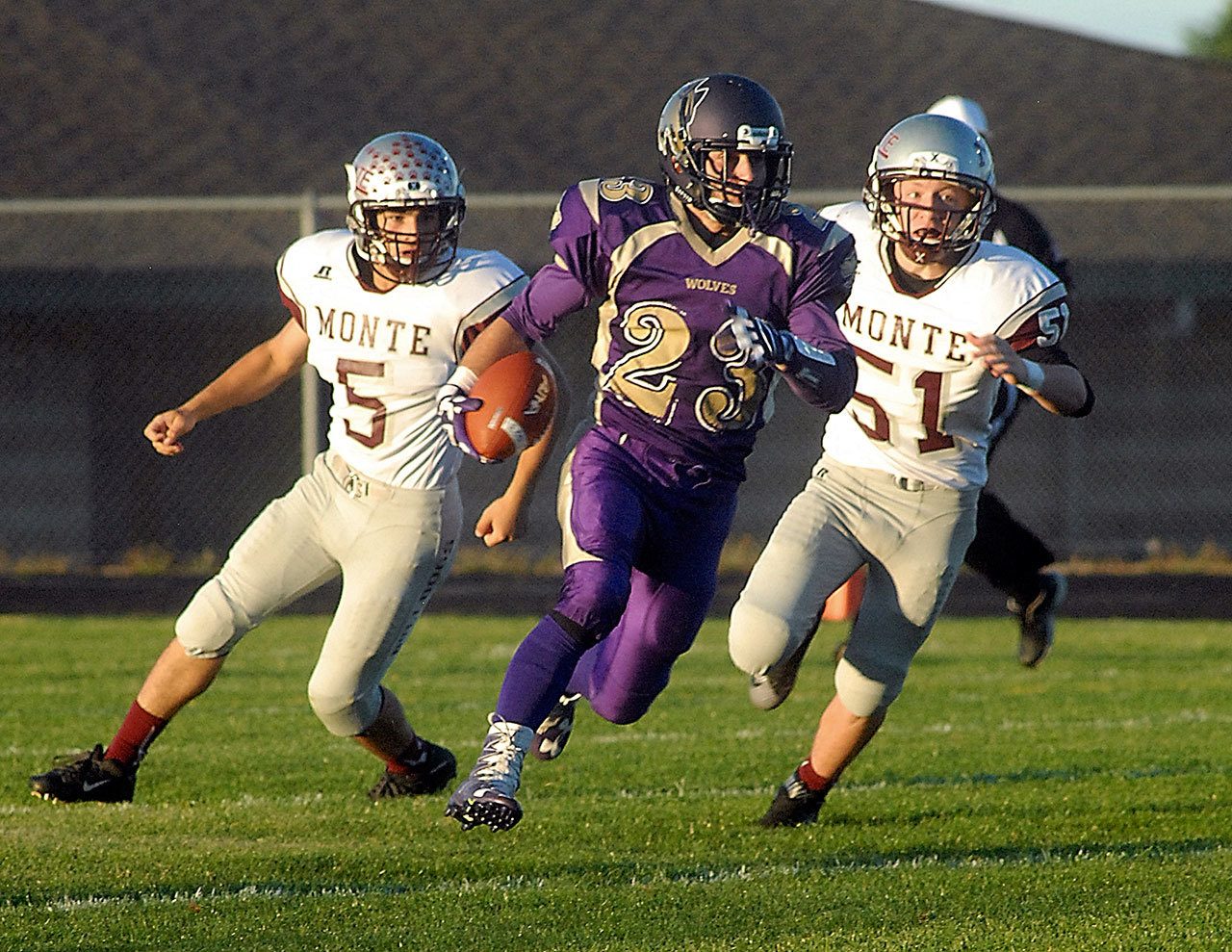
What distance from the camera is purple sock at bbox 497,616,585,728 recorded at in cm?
403

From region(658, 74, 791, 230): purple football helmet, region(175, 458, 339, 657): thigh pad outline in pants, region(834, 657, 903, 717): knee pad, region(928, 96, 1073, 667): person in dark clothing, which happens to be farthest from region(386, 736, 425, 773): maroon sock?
region(928, 96, 1073, 667): person in dark clothing

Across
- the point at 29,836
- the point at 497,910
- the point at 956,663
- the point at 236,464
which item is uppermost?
the point at 497,910

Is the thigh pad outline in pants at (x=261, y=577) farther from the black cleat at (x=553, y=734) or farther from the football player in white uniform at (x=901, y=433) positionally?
the football player in white uniform at (x=901, y=433)

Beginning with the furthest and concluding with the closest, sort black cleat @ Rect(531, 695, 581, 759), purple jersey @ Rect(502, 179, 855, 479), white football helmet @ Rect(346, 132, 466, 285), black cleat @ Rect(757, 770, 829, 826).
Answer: black cleat @ Rect(757, 770, 829, 826) < white football helmet @ Rect(346, 132, 466, 285) < black cleat @ Rect(531, 695, 581, 759) < purple jersey @ Rect(502, 179, 855, 479)

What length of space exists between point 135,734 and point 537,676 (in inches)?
62.7

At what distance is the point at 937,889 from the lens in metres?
4.23

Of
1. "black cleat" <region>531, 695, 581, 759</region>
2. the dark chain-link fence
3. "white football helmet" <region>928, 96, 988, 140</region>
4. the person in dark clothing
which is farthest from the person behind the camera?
the dark chain-link fence

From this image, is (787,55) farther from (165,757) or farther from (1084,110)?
(165,757)

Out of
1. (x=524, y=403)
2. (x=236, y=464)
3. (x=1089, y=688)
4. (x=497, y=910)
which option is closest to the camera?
(x=497, y=910)

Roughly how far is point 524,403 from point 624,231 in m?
0.48

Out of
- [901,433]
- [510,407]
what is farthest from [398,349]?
[901,433]

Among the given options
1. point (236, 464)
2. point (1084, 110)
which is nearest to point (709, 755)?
point (236, 464)

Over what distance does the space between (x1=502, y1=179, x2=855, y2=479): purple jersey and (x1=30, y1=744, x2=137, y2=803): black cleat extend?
174cm

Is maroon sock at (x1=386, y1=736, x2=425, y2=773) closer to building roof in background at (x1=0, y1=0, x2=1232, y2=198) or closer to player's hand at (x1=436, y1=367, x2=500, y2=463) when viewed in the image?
player's hand at (x1=436, y1=367, x2=500, y2=463)
